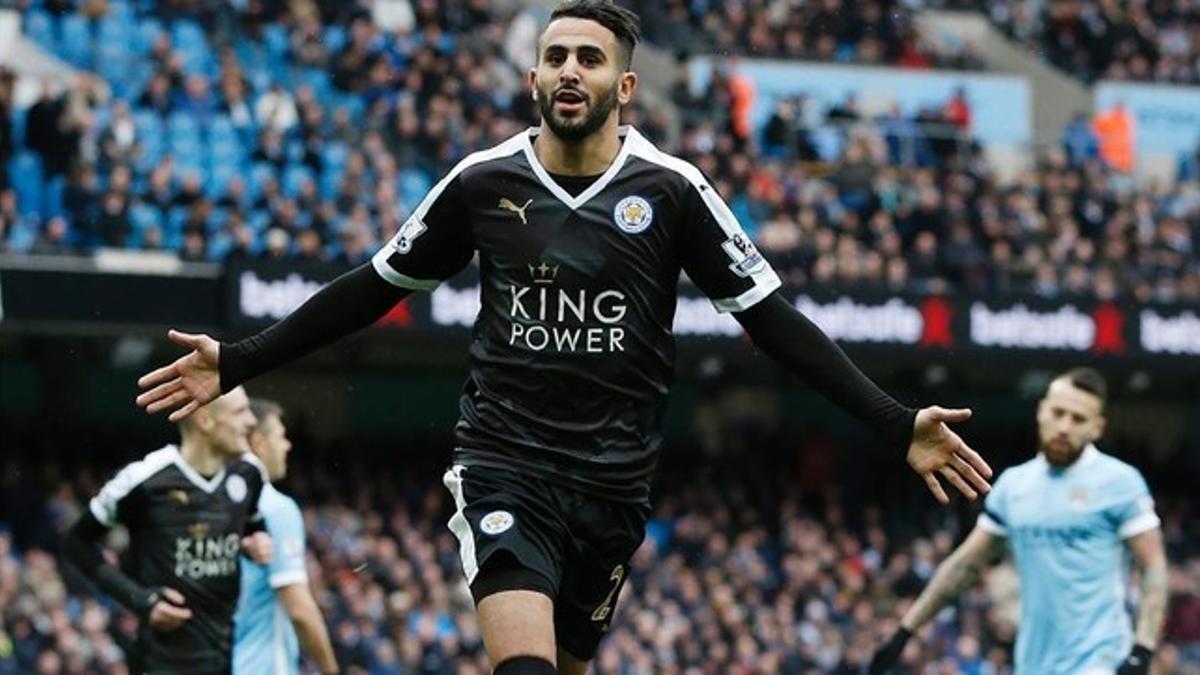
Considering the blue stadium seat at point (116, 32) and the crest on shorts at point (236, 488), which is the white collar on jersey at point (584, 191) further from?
the blue stadium seat at point (116, 32)

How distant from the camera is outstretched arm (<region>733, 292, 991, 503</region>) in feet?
24.8

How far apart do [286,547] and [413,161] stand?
45.5 feet

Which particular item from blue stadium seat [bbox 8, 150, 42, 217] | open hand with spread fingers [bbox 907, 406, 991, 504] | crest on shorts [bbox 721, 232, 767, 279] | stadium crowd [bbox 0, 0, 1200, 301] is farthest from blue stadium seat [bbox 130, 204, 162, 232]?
open hand with spread fingers [bbox 907, 406, 991, 504]

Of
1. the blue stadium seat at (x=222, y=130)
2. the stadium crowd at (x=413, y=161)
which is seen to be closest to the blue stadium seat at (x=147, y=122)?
the stadium crowd at (x=413, y=161)

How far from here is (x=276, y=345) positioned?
7848 millimetres

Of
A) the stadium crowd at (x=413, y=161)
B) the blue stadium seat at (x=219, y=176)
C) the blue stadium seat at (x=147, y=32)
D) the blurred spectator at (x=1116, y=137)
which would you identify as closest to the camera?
the stadium crowd at (x=413, y=161)

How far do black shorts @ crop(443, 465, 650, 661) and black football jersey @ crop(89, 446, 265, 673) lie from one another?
3.40 meters

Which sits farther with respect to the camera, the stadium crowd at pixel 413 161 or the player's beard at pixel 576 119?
the stadium crowd at pixel 413 161

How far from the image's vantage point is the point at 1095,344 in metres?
26.1

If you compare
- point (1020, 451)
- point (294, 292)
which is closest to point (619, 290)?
point (294, 292)

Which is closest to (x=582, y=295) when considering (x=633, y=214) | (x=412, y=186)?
(x=633, y=214)

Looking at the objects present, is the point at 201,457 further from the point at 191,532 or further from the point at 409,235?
the point at 409,235

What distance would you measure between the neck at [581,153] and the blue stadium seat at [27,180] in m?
14.8

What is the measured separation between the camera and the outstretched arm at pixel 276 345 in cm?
781
